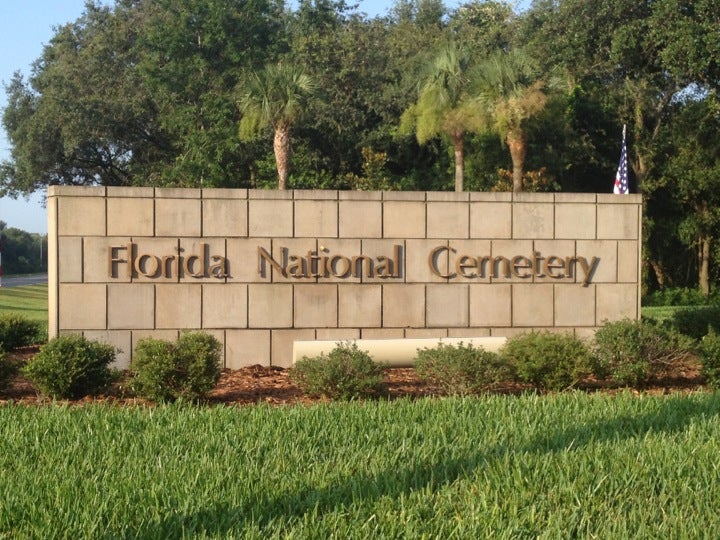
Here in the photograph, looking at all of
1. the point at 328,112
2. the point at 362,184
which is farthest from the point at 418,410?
the point at 328,112

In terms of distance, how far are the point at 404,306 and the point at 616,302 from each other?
2.86 metres

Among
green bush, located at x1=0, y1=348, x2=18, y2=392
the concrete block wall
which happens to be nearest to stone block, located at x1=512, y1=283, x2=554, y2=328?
the concrete block wall

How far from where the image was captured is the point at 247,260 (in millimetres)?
12609

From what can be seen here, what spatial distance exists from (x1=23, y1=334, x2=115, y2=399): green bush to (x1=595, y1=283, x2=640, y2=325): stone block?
6.58m

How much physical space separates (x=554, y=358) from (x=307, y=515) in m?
5.42

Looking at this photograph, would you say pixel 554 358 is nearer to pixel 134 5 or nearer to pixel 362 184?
pixel 362 184

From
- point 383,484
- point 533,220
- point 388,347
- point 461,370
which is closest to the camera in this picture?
point 383,484

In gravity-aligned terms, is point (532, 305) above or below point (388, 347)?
above

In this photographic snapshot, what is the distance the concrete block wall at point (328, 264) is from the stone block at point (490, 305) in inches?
0.6

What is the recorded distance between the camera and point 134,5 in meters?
48.8

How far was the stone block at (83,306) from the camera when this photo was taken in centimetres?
1223

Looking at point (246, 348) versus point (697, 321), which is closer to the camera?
point (246, 348)

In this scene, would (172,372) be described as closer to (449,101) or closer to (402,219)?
(402,219)

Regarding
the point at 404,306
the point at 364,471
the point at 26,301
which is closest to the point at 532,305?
the point at 404,306
